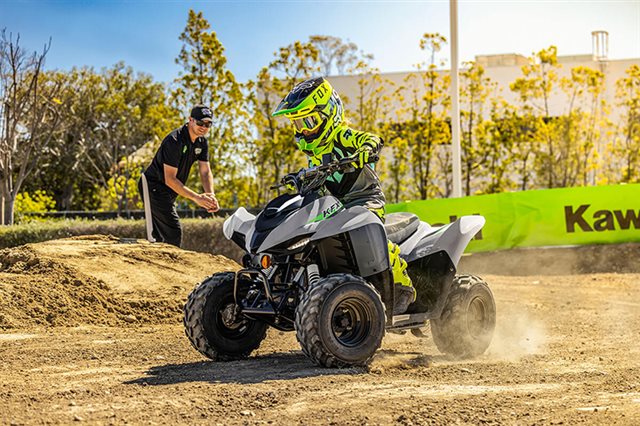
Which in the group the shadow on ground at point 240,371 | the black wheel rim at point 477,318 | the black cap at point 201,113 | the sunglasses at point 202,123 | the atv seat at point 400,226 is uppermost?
the black cap at point 201,113

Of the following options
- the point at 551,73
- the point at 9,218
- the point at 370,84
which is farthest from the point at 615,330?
the point at 370,84

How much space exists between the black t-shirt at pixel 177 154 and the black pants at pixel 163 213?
4.9 inches

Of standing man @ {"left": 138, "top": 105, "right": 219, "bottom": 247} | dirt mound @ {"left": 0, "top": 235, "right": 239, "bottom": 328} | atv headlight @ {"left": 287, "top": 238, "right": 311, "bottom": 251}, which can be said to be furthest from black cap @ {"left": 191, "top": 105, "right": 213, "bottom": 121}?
atv headlight @ {"left": 287, "top": 238, "right": 311, "bottom": 251}

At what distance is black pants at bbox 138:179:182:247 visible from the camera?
455 inches

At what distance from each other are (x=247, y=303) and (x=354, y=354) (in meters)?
1.03

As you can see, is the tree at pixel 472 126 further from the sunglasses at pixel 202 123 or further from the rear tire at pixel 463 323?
the rear tire at pixel 463 323

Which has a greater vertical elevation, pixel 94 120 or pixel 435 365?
pixel 94 120

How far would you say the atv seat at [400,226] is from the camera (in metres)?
7.95

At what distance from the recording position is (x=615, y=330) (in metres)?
10.2

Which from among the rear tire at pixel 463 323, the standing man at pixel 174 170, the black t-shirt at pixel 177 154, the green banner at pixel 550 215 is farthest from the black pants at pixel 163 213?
the green banner at pixel 550 215

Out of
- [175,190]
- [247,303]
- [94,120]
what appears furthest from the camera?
[94,120]

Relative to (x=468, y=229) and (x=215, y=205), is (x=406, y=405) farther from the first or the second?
(x=215, y=205)

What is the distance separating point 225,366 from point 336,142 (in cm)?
Answer: 199

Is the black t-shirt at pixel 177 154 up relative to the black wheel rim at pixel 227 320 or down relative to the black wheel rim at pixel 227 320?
up
